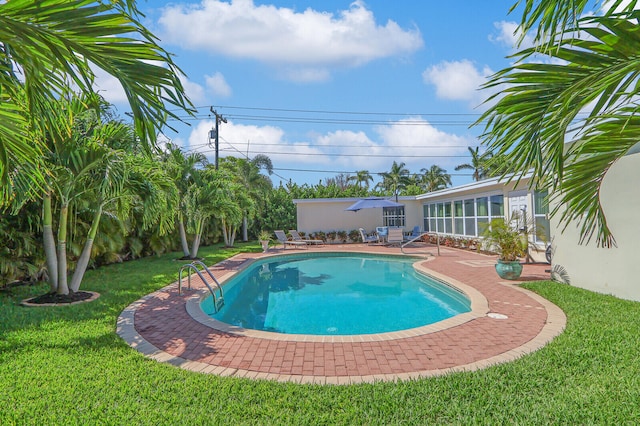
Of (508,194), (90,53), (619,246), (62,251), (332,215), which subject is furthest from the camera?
(332,215)

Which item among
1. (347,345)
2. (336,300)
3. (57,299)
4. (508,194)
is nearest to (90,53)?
(347,345)

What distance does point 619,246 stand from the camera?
6805 millimetres

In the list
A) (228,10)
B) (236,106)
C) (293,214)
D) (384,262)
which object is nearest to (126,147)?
(228,10)

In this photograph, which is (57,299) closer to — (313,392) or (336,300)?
(336,300)

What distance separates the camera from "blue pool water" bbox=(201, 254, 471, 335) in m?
7.38

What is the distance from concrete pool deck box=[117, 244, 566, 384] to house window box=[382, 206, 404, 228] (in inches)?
684

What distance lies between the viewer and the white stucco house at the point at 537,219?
6.59 m

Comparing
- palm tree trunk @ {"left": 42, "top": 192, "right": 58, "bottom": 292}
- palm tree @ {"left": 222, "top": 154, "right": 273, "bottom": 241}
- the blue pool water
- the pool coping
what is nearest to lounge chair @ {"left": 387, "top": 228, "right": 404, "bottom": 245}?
the blue pool water

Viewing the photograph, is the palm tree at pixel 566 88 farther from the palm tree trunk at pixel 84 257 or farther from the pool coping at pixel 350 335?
the palm tree trunk at pixel 84 257

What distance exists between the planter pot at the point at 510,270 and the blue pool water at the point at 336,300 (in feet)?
5.00

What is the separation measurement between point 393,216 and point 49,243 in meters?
20.6

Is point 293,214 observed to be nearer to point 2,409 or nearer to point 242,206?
point 242,206

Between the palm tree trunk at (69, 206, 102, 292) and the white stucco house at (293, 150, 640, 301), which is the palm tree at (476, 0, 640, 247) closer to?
the white stucco house at (293, 150, 640, 301)

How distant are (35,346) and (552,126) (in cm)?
657
